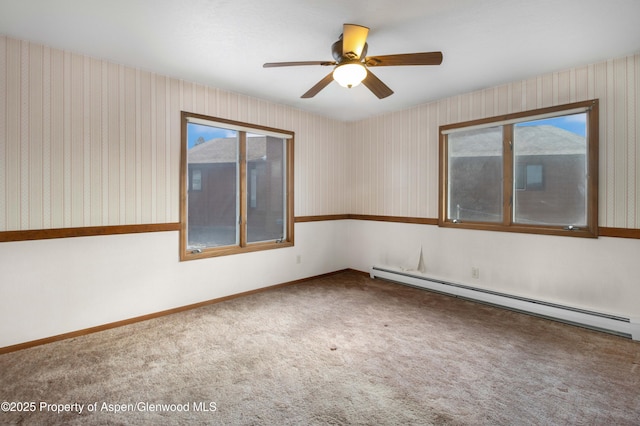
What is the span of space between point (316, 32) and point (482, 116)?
245 cm

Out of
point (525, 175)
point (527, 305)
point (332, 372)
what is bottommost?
point (332, 372)

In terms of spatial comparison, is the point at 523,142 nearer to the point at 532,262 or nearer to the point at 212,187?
the point at 532,262

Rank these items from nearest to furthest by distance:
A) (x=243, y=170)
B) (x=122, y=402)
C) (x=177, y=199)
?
(x=122, y=402) → (x=177, y=199) → (x=243, y=170)

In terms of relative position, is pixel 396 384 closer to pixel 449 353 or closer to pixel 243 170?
pixel 449 353

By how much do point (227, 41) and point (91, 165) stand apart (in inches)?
67.9

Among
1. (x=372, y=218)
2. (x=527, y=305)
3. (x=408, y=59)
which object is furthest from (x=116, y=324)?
(x=527, y=305)

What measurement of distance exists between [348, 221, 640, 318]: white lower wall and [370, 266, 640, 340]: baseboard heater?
0.09 metres

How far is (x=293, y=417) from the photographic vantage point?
1789mm

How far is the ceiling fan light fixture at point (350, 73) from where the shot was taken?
230 cm

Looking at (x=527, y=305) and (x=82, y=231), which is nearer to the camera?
(x=82, y=231)

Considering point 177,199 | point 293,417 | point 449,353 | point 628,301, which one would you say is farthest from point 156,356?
point 628,301

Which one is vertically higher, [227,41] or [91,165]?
[227,41]

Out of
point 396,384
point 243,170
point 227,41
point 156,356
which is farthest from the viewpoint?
point 243,170

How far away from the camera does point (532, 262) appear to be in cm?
346
